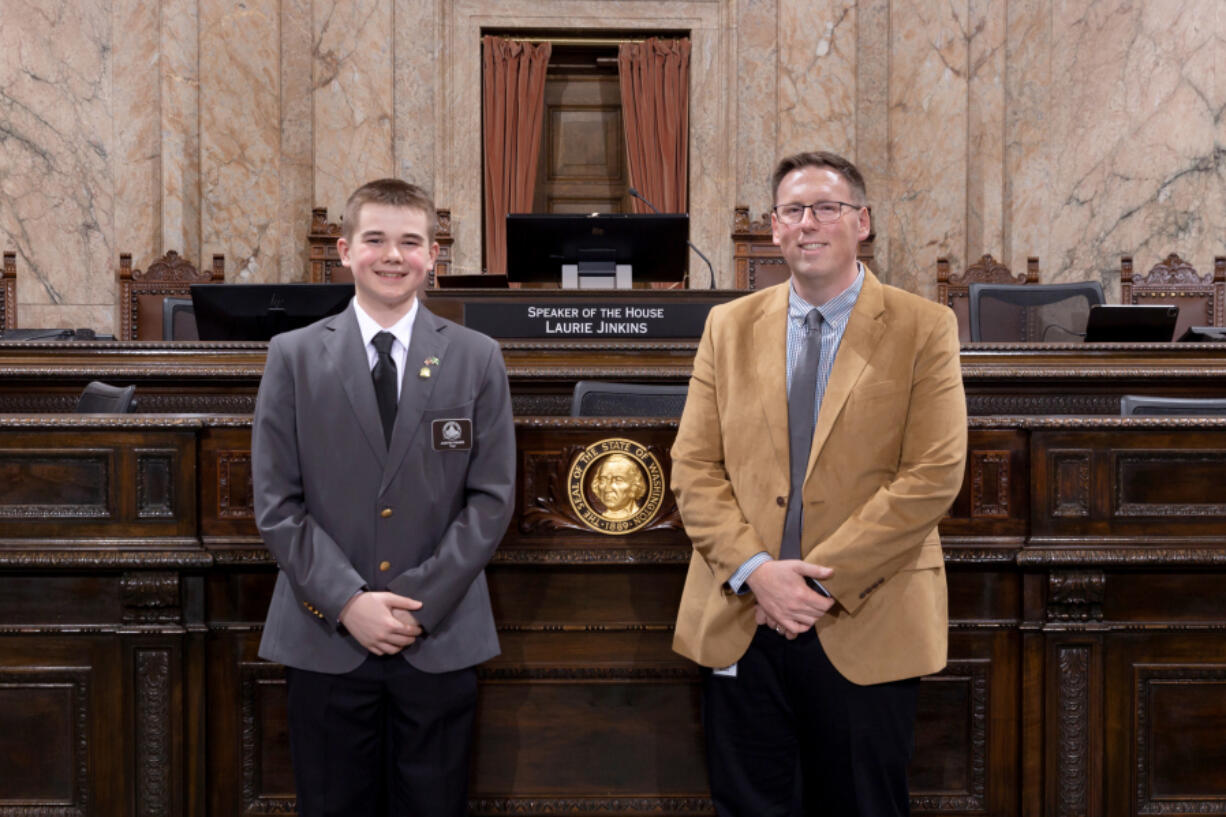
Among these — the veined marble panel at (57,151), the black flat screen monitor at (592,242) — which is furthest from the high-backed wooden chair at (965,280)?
the veined marble panel at (57,151)

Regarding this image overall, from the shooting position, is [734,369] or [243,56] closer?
[734,369]

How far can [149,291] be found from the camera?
23.2 feet

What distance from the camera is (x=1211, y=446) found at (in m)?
2.51

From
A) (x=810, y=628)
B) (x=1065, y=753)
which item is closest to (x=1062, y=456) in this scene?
(x=1065, y=753)

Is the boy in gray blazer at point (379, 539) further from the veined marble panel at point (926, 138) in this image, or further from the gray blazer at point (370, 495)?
the veined marble panel at point (926, 138)

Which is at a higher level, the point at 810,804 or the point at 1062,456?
the point at 1062,456

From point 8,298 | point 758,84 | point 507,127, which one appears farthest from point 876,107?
point 8,298

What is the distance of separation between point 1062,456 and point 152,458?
2160 millimetres

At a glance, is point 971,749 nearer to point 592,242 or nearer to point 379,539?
point 379,539

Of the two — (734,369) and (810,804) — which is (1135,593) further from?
(734,369)

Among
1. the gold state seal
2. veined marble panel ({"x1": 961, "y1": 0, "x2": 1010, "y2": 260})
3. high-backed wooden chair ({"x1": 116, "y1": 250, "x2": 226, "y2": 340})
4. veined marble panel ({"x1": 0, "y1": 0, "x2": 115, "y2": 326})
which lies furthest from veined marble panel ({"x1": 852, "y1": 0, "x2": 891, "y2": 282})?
the gold state seal

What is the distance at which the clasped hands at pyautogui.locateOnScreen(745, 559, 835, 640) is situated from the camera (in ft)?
6.23

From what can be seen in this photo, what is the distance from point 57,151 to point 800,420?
8160 mm

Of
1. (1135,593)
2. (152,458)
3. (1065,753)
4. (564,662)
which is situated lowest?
(1065,753)
